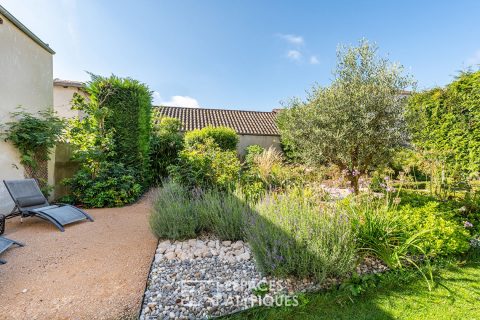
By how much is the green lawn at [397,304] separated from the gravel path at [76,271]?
1.35 m

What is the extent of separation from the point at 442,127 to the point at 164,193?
8.97 metres

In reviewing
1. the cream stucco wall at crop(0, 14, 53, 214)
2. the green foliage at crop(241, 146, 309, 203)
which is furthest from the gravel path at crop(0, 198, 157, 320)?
the green foliage at crop(241, 146, 309, 203)

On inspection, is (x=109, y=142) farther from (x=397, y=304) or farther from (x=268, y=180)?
(x=397, y=304)

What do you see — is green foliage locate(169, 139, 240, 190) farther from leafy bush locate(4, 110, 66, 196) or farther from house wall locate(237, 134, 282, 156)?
house wall locate(237, 134, 282, 156)

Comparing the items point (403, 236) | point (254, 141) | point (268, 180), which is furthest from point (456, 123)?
point (254, 141)

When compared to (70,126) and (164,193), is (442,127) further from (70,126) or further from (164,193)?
(70,126)

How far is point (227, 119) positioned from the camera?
20.1m

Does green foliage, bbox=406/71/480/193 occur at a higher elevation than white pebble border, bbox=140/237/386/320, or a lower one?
higher

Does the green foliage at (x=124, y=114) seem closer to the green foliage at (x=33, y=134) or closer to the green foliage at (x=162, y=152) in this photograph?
the green foliage at (x=33, y=134)

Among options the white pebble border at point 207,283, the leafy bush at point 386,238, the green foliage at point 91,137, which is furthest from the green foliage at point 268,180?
the green foliage at point 91,137

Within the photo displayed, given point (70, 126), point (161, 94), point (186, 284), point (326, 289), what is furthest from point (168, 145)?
point (326, 289)

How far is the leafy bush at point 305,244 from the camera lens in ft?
8.80

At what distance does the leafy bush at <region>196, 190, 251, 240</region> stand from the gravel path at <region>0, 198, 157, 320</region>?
94cm

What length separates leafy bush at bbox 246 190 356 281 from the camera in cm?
268
